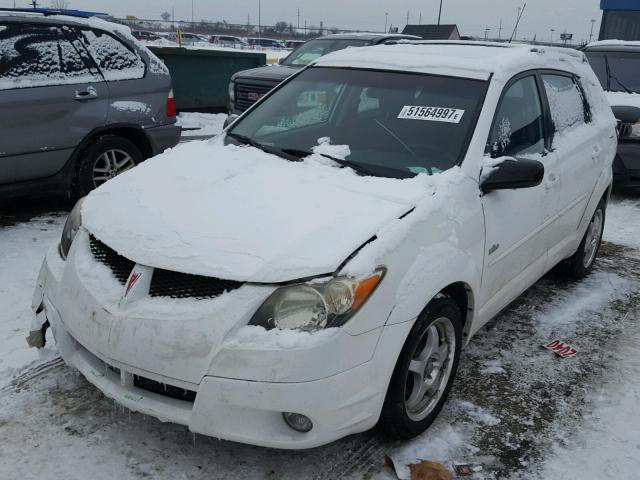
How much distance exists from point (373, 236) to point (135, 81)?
4.32 metres

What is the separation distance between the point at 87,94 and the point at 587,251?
14.8ft

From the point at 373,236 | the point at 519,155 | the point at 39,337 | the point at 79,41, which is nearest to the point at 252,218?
the point at 373,236

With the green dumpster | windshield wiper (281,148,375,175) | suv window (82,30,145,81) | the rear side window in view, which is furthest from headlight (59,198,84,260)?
the green dumpster

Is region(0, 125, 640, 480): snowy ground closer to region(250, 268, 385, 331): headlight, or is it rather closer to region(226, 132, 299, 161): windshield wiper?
region(250, 268, 385, 331): headlight

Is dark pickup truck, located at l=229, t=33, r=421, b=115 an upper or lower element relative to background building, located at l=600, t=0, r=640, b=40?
lower

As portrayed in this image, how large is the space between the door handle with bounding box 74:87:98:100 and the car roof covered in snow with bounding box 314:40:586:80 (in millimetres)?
2467

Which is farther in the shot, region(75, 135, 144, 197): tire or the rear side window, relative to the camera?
region(75, 135, 144, 197): tire

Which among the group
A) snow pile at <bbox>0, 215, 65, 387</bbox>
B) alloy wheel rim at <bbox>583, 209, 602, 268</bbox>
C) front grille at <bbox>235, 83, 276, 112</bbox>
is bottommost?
snow pile at <bbox>0, 215, 65, 387</bbox>

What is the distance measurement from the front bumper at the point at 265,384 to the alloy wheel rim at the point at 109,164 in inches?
142

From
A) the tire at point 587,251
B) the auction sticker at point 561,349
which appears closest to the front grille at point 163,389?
the auction sticker at point 561,349

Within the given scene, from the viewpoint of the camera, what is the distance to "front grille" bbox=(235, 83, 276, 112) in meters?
9.64

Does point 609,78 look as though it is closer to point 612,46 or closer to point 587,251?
point 612,46

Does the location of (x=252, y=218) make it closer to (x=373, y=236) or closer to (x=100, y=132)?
(x=373, y=236)

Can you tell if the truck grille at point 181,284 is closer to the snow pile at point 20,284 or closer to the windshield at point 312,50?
the snow pile at point 20,284
